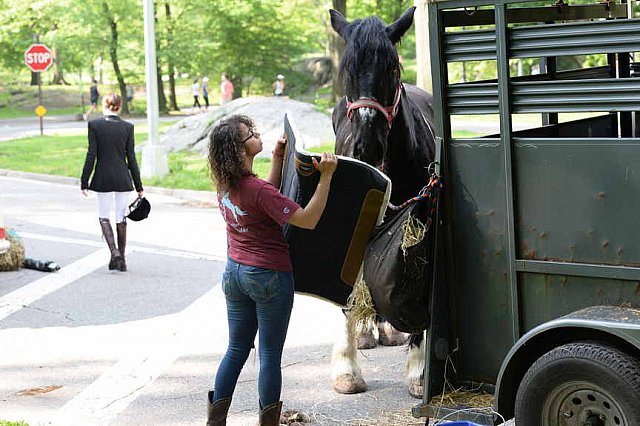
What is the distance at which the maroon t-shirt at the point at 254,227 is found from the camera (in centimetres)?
517

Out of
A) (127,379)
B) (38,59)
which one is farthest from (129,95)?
(127,379)

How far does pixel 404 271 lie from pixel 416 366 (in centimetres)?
157

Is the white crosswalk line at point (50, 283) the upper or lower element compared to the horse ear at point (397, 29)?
lower

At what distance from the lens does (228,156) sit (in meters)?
5.18

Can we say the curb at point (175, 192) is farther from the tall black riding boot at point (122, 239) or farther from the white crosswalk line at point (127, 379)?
the white crosswalk line at point (127, 379)

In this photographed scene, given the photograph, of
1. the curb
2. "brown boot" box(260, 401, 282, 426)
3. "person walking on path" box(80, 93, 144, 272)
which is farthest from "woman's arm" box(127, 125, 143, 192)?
"brown boot" box(260, 401, 282, 426)

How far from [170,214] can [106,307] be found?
6.46 meters

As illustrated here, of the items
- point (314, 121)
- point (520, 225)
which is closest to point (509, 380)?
point (520, 225)

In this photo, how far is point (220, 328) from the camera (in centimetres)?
837

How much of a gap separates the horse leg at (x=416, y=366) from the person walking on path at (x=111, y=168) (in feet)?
17.5

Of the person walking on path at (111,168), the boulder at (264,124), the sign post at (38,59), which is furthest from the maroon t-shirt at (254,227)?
the sign post at (38,59)

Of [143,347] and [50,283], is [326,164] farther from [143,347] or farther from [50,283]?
[50,283]

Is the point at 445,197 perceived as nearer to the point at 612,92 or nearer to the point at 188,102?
the point at 612,92

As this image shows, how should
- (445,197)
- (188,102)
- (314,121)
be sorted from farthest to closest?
(188,102), (314,121), (445,197)
